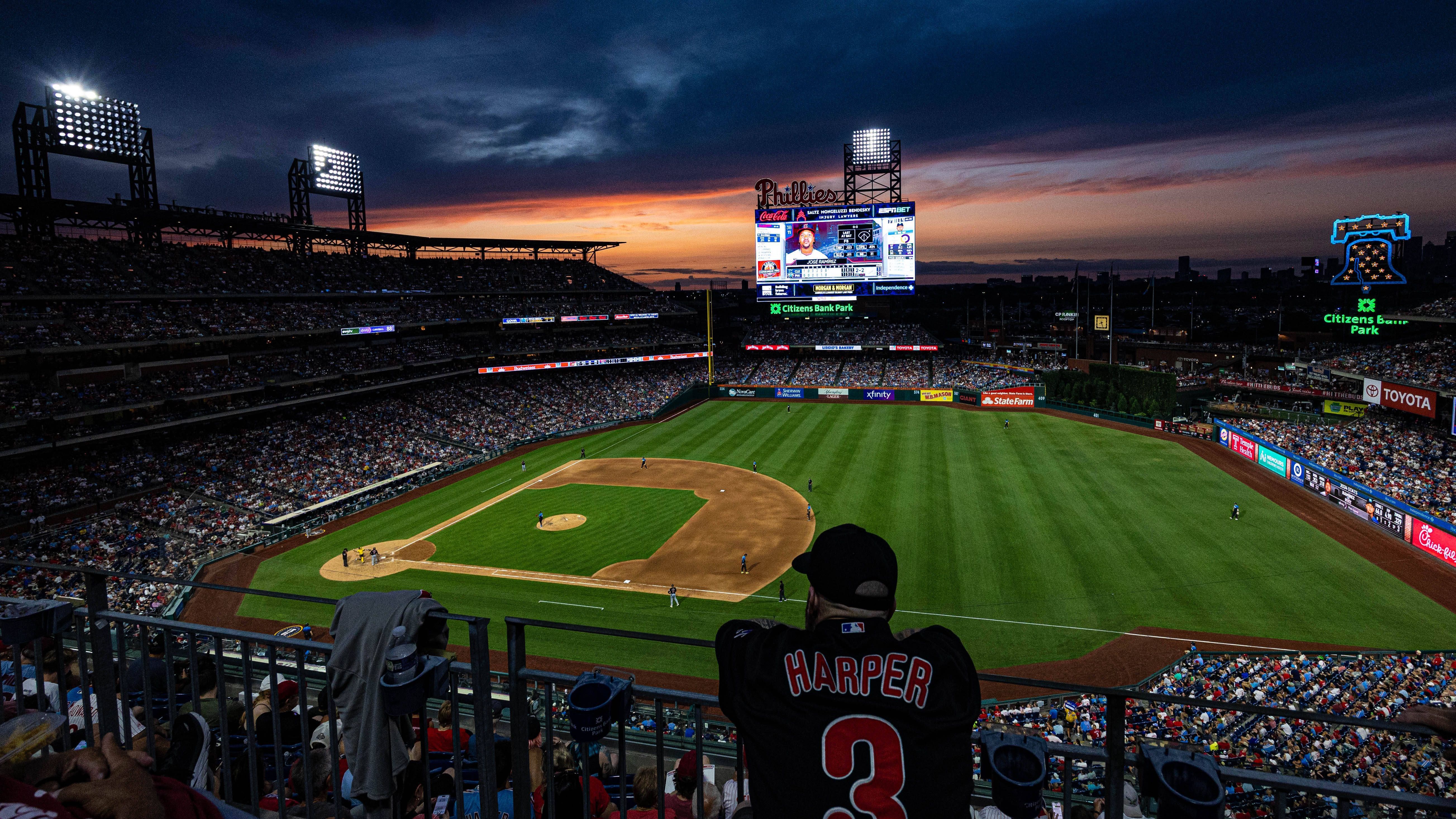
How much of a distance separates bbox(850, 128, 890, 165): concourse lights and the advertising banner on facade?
122ft

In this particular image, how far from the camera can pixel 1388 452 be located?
107 ft

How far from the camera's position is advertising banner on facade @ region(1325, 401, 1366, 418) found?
39.6 metres

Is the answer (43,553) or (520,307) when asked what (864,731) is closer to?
(43,553)

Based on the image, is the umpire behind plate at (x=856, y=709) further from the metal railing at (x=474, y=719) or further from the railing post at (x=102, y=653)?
the railing post at (x=102, y=653)

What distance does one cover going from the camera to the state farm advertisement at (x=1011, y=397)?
57.2m

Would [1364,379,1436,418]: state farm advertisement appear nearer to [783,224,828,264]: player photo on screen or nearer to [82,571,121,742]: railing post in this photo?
[783,224,828,264]: player photo on screen

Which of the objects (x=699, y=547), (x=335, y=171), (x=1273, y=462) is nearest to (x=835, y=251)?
(x=1273, y=462)

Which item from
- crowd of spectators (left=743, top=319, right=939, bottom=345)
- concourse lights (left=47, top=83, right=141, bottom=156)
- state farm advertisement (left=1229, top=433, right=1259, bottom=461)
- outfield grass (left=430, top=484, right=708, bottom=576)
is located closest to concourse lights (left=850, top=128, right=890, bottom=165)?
crowd of spectators (left=743, top=319, right=939, bottom=345)

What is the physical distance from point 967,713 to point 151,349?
49064 millimetres

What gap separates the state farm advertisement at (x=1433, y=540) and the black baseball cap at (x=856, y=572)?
105ft

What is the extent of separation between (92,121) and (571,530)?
3843 centimetres

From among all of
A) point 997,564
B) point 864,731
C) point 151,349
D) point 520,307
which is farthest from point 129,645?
point 520,307

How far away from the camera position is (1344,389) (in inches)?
1786

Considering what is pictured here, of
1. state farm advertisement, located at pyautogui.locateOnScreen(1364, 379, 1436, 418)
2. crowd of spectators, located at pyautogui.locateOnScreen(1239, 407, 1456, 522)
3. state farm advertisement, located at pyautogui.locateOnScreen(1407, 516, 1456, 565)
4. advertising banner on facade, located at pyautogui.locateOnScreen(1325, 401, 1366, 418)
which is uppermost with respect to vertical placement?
state farm advertisement, located at pyautogui.locateOnScreen(1364, 379, 1436, 418)
